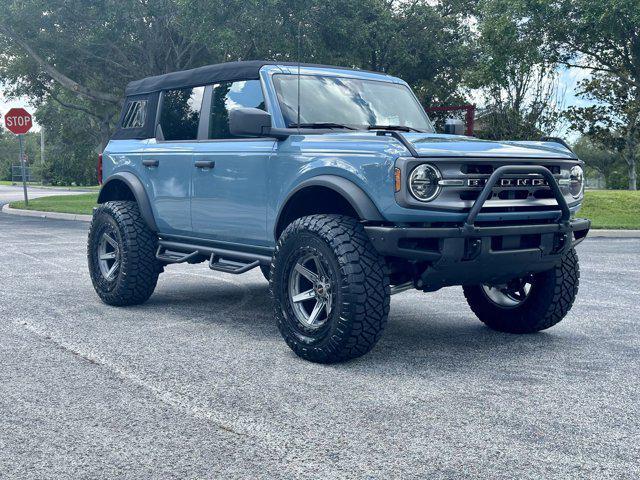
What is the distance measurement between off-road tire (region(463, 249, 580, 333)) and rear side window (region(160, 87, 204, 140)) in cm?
305

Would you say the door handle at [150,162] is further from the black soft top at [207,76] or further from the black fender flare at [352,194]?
the black fender flare at [352,194]

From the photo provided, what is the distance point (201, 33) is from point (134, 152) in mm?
15629

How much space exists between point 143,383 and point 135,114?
3.89m

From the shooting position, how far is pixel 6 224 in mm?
19000

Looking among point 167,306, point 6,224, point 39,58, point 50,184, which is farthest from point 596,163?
point 167,306

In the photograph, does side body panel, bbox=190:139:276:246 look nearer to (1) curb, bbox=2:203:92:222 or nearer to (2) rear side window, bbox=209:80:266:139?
(2) rear side window, bbox=209:80:266:139

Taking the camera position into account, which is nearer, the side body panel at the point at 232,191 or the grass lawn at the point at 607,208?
the side body panel at the point at 232,191

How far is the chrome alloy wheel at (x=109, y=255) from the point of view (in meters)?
7.81

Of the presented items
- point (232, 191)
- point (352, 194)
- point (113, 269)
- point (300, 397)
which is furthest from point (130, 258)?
point (300, 397)

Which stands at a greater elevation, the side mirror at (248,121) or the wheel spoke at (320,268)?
the side mirror at (248,121)

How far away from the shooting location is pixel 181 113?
7.56m

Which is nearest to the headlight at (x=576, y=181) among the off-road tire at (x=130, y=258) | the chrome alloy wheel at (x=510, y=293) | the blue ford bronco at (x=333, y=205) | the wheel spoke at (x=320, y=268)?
the blue ford bronco at (x=333, y=205)

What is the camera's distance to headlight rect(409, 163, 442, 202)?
5.20 metres

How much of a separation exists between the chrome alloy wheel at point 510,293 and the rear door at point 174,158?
2.61 m
